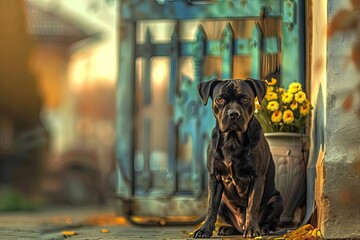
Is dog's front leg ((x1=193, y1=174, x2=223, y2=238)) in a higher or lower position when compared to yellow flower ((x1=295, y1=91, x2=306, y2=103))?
lower

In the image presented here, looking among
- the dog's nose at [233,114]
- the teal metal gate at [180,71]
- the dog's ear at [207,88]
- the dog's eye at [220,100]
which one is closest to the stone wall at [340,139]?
the dog's nose at [233,114]

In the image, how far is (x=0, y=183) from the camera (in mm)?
16109

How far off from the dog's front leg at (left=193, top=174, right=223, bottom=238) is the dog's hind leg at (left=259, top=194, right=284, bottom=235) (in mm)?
398

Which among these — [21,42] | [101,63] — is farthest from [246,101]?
[101,63]

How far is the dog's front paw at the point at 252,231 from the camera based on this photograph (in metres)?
6.00

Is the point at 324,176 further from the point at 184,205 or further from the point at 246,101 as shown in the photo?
the point at 184,205

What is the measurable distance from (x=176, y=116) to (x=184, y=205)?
3.03 feet

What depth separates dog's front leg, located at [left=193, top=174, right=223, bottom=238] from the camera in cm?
607

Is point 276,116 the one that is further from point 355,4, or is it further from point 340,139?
point 355,4

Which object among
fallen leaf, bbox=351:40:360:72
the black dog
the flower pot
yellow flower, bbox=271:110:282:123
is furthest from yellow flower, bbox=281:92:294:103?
fallen leaf, bbox=351:40:360:72

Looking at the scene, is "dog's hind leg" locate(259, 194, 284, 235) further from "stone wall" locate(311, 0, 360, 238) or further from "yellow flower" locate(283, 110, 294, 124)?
"yellow flower" locate(283, 110, 294, 124)

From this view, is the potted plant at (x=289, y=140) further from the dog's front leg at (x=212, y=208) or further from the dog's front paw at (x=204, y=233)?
the dog's front paw at (x=204, y=233)

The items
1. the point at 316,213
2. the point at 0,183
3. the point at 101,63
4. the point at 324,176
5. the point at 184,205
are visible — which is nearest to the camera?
the point at 324,176

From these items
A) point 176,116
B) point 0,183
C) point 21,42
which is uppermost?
Answer: point 21,42
